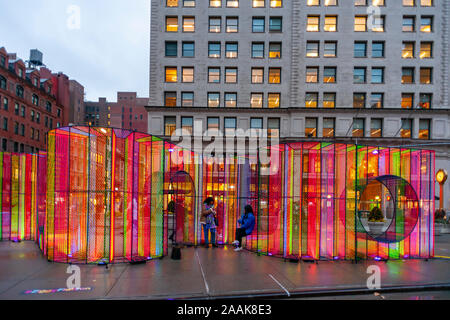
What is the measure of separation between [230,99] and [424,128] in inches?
900

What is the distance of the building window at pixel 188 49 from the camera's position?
34.2 metres

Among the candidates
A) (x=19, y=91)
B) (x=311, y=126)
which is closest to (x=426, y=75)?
(x=311, y=126)

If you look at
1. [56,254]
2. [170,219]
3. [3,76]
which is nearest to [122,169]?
[56,254]

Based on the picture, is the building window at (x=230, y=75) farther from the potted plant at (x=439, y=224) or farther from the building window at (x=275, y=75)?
the potted plant at (x=439, y=224)

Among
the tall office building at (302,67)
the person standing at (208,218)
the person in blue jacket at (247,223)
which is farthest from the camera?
the tall office building at (302,67)

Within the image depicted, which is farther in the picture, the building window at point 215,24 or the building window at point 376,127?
the building window at point 215,24

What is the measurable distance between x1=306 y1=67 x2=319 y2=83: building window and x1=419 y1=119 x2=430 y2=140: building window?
13.1m

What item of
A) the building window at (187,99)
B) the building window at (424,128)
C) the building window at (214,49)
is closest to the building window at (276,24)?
the building window at (214,49)

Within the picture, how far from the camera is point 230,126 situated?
33875 millimetres

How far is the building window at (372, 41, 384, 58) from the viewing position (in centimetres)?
3381

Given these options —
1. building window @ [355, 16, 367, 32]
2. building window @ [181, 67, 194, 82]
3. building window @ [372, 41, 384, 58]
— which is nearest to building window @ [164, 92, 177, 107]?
building window @ [181, 67, 194, 82]

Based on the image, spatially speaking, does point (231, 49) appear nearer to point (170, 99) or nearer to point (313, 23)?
point (170, 99)

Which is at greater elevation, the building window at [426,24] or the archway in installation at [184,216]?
the building window at [426,24]

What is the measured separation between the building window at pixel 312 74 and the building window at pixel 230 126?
397 inches
